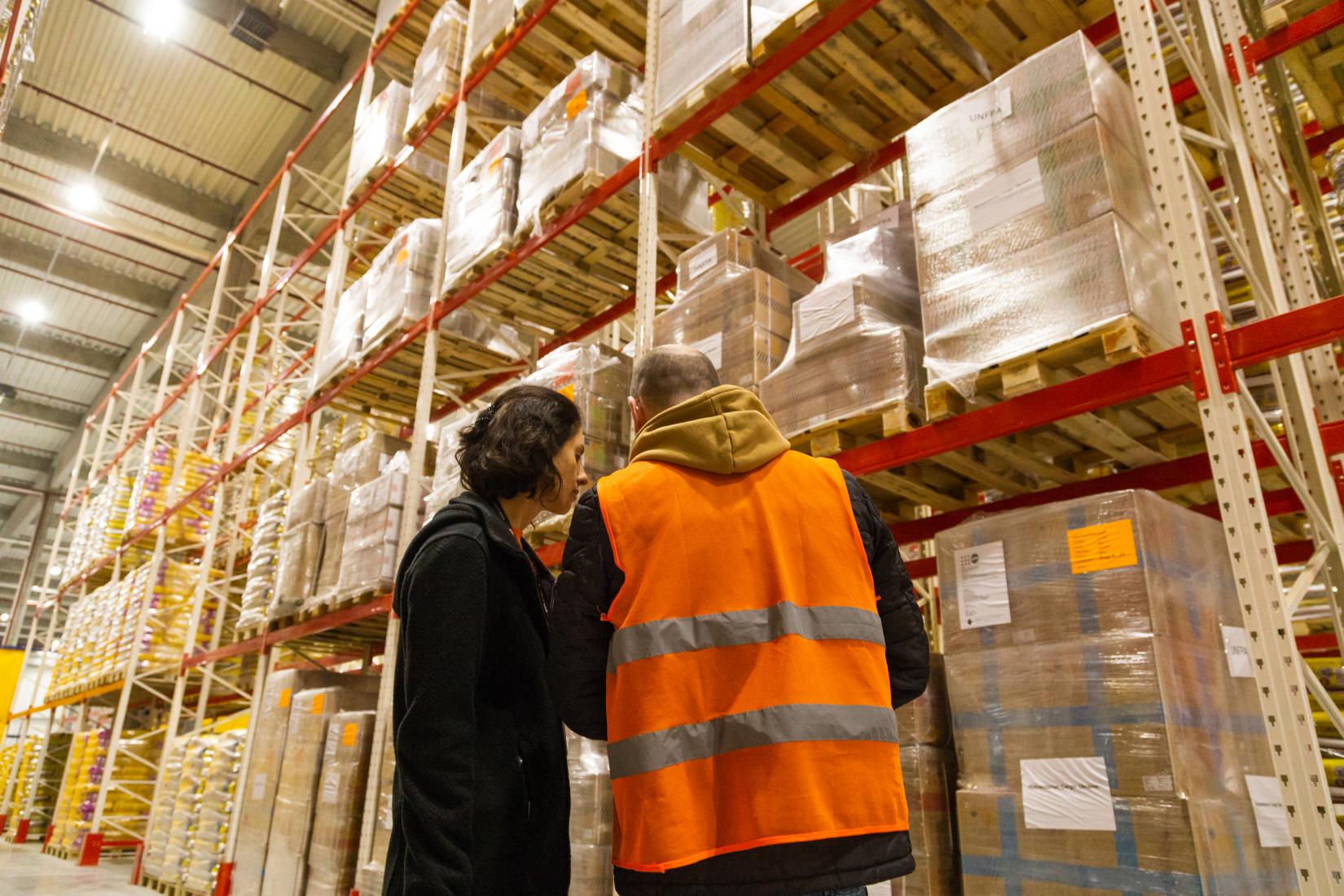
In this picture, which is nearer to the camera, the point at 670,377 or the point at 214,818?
the point at 670,377

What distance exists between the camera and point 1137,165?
3051mm

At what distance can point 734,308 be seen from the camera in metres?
4.15

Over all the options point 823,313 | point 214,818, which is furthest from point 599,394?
point 214,818

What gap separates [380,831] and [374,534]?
7.01 feet

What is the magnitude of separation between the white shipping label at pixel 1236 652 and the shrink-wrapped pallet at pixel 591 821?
2.58 m

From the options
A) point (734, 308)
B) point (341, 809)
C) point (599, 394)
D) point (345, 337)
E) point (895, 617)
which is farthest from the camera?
point (345, 337)

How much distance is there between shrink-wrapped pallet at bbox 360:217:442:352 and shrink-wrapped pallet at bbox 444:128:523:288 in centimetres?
58

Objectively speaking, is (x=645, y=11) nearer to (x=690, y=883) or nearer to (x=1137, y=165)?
(x=1137, y=165)

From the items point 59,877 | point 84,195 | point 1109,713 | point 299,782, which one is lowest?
point 59,877

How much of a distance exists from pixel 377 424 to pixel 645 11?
6117 mm

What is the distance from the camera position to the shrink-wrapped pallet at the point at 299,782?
6441 millimetres

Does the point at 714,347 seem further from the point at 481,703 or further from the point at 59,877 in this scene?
the point at 59,877

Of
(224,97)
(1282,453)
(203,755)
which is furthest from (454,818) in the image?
(224,97)

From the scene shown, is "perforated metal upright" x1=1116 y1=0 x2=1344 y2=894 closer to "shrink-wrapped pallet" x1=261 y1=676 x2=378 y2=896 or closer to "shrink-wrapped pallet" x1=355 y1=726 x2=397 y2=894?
"shrink-wrapped pallet" x1=355 y1=726 x2=397 y2=894
